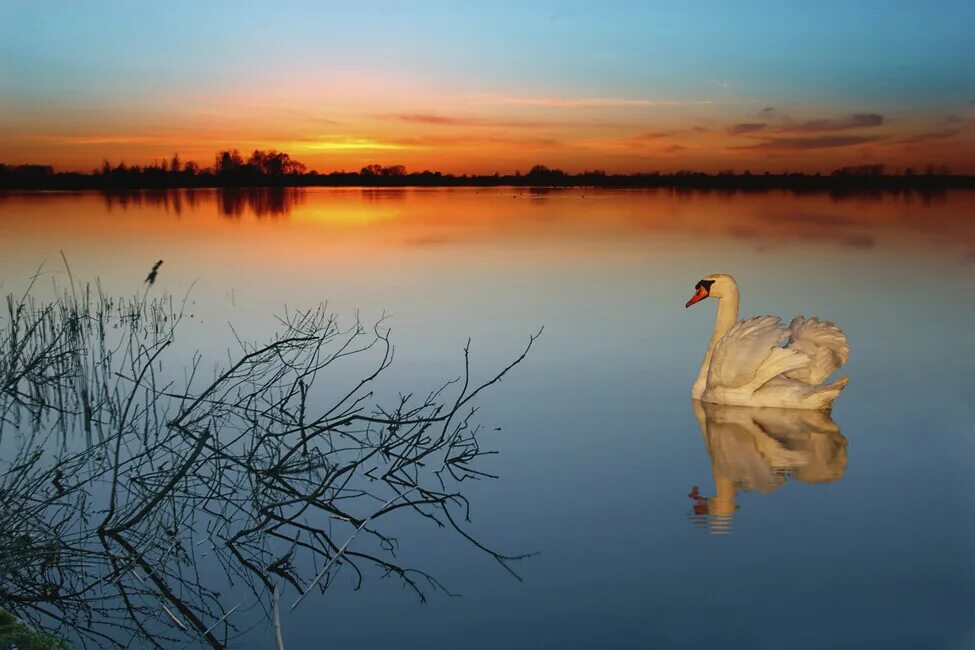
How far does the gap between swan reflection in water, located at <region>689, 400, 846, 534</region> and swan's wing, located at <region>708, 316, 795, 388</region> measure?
0.90 feet

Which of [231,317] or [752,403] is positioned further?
[231,317]

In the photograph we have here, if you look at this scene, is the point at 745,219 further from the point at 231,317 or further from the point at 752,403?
the point at 752,403

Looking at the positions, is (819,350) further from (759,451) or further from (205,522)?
(205,522)

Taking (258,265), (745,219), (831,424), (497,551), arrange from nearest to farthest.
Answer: (497,551) → (831,424) → (258,265) → (745,219)

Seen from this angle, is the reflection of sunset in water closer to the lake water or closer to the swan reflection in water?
the lake water

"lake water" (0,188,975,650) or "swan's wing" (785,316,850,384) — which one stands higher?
"swan's wing" (785,316,850,384)

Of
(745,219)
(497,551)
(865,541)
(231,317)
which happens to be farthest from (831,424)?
(745,219)

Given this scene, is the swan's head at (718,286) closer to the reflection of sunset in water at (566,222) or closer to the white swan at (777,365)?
the white swan at (777,365)

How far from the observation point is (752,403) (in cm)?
887

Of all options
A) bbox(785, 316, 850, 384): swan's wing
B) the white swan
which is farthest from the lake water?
bbox(785, 316, 850, 384): swan's wing

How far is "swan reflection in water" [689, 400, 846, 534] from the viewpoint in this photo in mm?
6621

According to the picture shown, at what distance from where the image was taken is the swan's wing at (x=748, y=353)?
875 cm

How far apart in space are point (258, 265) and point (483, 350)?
10551mm

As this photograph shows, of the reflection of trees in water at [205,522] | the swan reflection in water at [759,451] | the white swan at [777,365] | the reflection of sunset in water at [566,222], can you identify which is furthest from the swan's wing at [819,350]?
the reflection of sunset in water at [566,222]
